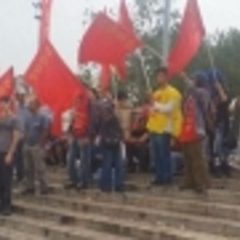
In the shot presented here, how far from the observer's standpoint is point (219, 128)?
11789mm

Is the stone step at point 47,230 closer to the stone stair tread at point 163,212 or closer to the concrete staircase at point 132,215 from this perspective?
the concrete staircase at point 132,215

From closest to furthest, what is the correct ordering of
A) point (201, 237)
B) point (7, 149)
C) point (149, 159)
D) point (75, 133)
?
point (201, 237), point (7, 149), point (75, 133), point (149, 159)

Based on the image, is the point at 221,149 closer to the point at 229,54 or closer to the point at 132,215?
the point at 132,215

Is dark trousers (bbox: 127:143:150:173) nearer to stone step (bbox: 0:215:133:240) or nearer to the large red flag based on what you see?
the large red flag

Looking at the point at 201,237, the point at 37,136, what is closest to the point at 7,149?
the point at 37,136

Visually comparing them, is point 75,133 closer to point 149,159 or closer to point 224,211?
point 149,159

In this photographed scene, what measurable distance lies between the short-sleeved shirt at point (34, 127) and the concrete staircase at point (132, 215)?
865mm

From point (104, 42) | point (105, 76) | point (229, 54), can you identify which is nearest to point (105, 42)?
point (104, 42)

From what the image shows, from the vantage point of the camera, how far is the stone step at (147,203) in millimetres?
9477

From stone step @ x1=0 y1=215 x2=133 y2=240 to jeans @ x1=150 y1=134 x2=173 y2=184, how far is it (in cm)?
152

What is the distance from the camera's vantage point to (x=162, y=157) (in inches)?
438

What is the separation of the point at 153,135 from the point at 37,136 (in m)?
1.99

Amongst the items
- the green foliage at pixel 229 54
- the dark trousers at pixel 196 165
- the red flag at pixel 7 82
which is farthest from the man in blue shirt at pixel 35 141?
the green foliage at pixel 229 54

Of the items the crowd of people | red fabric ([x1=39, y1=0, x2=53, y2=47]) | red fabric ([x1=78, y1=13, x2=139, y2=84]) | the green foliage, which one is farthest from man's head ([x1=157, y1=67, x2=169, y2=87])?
the green foliage
